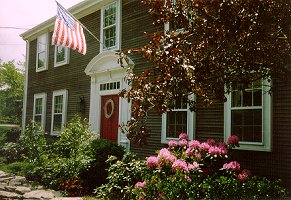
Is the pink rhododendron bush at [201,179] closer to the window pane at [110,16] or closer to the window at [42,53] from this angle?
the window pane at [110,16]

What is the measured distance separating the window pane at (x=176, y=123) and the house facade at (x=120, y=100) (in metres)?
0.03

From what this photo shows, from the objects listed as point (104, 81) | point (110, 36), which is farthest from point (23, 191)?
point (110, 36)

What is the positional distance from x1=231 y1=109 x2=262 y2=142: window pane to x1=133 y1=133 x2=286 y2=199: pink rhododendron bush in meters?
0.75

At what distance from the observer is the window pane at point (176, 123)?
8.58m

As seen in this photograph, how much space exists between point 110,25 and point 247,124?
679 centimetres

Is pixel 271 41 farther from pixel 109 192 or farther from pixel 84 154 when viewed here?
pixel 84 154

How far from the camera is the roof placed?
485 inches

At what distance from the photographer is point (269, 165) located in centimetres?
657

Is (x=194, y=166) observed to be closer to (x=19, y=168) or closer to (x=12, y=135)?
(x=19, y=168)

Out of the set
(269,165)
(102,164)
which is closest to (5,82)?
(102,164)

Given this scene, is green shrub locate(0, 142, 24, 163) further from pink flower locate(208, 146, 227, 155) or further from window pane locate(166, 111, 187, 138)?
pink flower locate(208, 146, 227, 155)

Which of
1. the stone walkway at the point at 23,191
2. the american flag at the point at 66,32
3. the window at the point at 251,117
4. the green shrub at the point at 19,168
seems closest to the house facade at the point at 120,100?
the window at the point at 251,117

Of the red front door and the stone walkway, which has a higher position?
the red front door

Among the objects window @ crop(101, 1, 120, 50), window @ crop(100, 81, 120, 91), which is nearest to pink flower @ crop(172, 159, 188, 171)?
window @ crop(100, 81, 120, 91)
